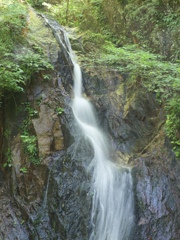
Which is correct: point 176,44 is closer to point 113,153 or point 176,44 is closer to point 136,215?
point 113,153

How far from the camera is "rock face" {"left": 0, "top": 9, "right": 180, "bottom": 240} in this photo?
4.48 meters

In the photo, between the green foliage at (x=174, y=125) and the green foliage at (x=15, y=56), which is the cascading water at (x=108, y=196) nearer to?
the green foliage at (x=174, y=125)

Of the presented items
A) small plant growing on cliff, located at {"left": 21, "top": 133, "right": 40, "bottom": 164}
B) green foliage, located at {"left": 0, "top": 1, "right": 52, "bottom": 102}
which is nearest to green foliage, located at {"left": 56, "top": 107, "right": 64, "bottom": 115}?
small plant growing on cliff, located at {"left": 21, "top": 133, "right": 40, "bottom": 164}

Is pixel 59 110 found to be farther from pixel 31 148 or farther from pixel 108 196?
Answer: pixel 108 196

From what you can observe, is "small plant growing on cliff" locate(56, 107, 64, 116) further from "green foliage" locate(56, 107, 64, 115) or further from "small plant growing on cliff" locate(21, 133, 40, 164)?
"small plant growing on cliff" locate(21, 133, 40, 164)

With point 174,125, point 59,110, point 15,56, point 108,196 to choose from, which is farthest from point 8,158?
point 174,125

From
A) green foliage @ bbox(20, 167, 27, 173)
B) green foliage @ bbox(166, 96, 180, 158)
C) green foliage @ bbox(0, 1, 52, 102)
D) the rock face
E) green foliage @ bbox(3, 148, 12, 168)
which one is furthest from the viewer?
green foliage @ bbox(166, 96, 180, 158)

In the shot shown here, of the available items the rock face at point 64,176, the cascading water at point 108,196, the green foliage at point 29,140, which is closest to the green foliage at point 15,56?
the rock face at point 64,176

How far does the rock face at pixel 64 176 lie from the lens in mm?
4477

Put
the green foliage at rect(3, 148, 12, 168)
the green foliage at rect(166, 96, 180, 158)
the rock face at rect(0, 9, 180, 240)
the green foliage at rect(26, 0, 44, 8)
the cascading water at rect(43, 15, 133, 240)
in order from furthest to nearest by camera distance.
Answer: the green foliage at rect(26, 0, 44, 8) < the green foliage at rect(166, 96, 180, 158) < the green foliage at rect(3, 148, 12, 168) < the cascading water at rect(43, 15, 133, 240) < the rock face at rect(0, 9, 180, 240)

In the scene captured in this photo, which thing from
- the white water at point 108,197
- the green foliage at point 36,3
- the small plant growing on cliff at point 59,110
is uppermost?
the green foliage at point 36,3

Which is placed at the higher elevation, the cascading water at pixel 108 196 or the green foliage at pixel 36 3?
the green foliage at pixel 36 3

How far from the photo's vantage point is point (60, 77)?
20.3 feet

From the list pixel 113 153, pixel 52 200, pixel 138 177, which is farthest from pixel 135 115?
pixel 52 200
